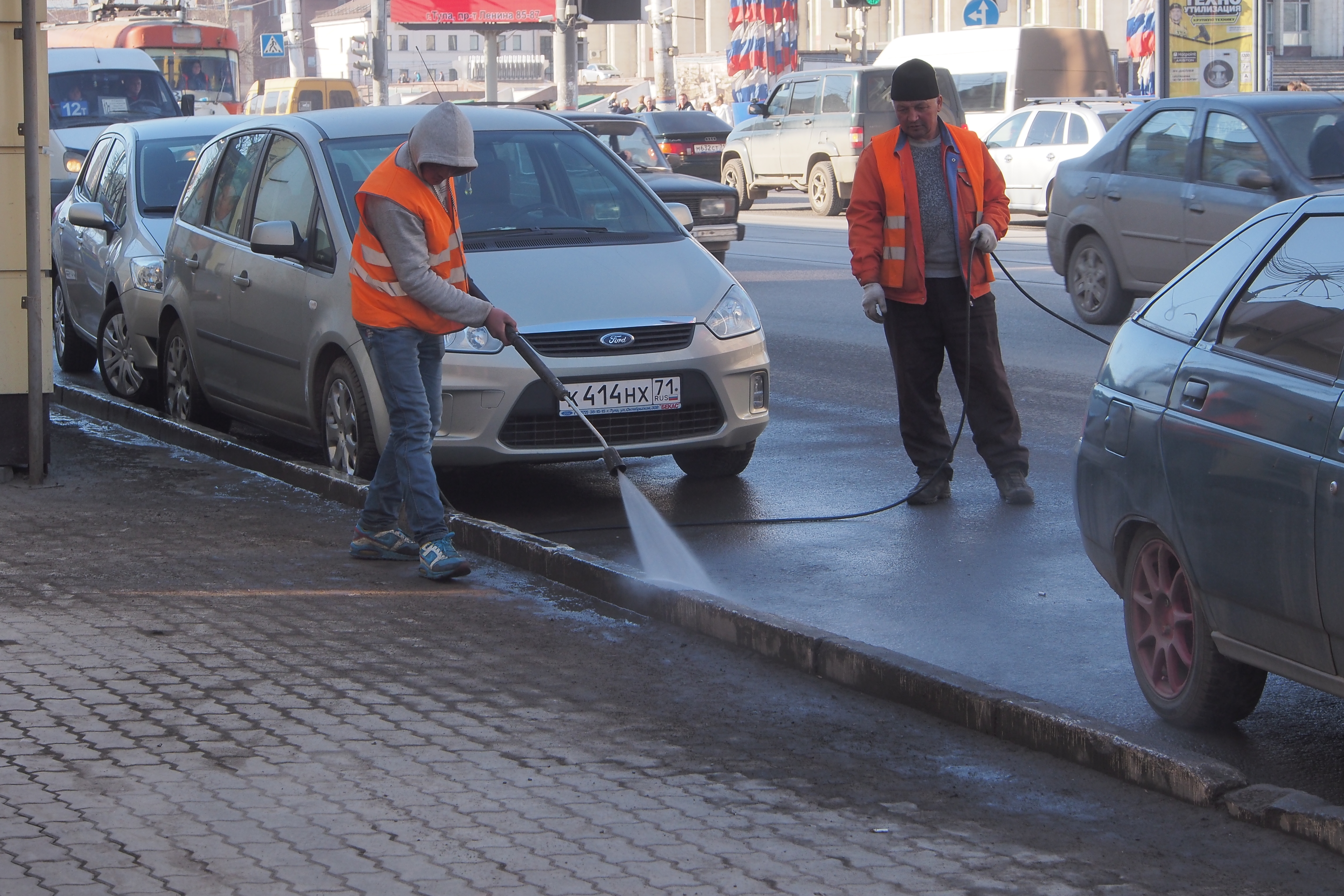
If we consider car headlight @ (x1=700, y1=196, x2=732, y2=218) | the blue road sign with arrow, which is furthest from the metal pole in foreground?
the blue road sign with arrow

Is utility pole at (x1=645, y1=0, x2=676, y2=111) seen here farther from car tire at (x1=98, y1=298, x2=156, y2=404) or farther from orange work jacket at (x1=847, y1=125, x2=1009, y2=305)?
orange work jacket at (x1=847, y1=125, x2=1009, y2=305)

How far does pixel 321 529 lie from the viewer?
7797mm

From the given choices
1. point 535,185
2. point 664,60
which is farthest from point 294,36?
point 535,185

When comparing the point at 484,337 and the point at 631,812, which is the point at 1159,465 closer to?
the point at 631,812

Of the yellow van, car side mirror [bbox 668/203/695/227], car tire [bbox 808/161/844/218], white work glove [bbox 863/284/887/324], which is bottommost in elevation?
white work glove [bbox 863/284/887/324]

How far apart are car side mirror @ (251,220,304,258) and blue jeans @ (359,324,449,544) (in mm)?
1363

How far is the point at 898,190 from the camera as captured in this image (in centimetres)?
771

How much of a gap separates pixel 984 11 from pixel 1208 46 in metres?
9.76

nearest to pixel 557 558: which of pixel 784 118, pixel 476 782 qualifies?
pixel 476 782

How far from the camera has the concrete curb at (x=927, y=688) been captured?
166 inches

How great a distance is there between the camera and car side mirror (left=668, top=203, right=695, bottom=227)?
8852 millimetres

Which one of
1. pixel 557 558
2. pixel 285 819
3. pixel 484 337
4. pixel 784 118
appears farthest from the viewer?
pixel 784 118

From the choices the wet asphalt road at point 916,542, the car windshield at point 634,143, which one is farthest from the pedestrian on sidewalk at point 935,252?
the car windshield at point 634,143

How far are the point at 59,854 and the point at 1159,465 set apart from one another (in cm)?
289
